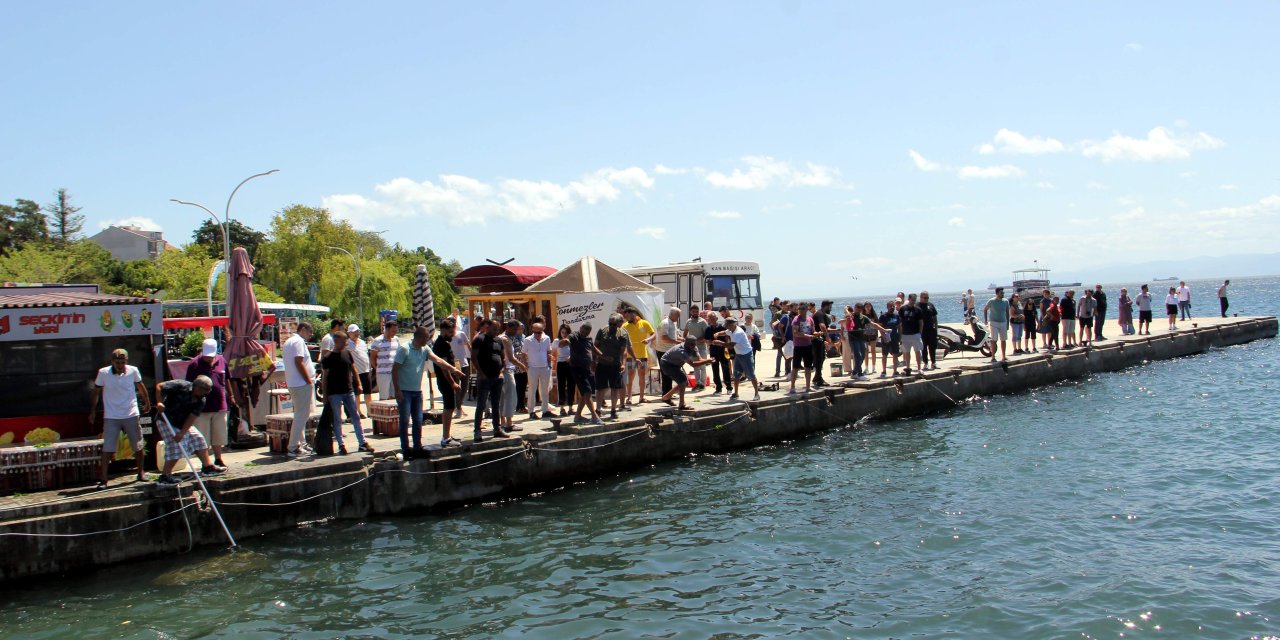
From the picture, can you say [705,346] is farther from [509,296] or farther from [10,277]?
[10,277]

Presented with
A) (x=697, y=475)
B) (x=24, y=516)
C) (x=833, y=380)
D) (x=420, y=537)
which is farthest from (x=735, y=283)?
(x=24, y=516)

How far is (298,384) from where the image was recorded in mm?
11141

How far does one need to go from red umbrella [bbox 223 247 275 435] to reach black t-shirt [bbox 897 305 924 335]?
12260mm

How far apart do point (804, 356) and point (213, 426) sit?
10391 mm

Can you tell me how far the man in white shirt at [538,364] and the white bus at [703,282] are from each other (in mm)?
14694

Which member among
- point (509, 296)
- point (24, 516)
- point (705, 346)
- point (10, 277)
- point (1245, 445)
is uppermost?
point (10, 277)

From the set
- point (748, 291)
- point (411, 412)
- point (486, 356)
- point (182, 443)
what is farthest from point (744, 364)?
point (748, 291)

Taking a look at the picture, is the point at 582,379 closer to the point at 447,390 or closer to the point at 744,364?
the point at 447,390

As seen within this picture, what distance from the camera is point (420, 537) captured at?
10656 mm

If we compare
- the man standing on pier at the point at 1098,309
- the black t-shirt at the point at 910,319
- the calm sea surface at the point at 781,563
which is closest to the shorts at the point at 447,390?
the calm sea surface at the point at 781,563

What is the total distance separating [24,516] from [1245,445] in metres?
17.6

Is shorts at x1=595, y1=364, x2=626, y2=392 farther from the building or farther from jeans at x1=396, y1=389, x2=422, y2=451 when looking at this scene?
the building

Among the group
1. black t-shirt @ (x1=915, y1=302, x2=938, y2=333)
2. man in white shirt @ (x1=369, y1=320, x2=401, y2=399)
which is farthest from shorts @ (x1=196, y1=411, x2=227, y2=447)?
black t-shirt @ (x1=915, y1=302, x2=938, y2=333)

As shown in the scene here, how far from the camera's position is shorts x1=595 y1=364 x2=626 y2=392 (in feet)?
45.4
